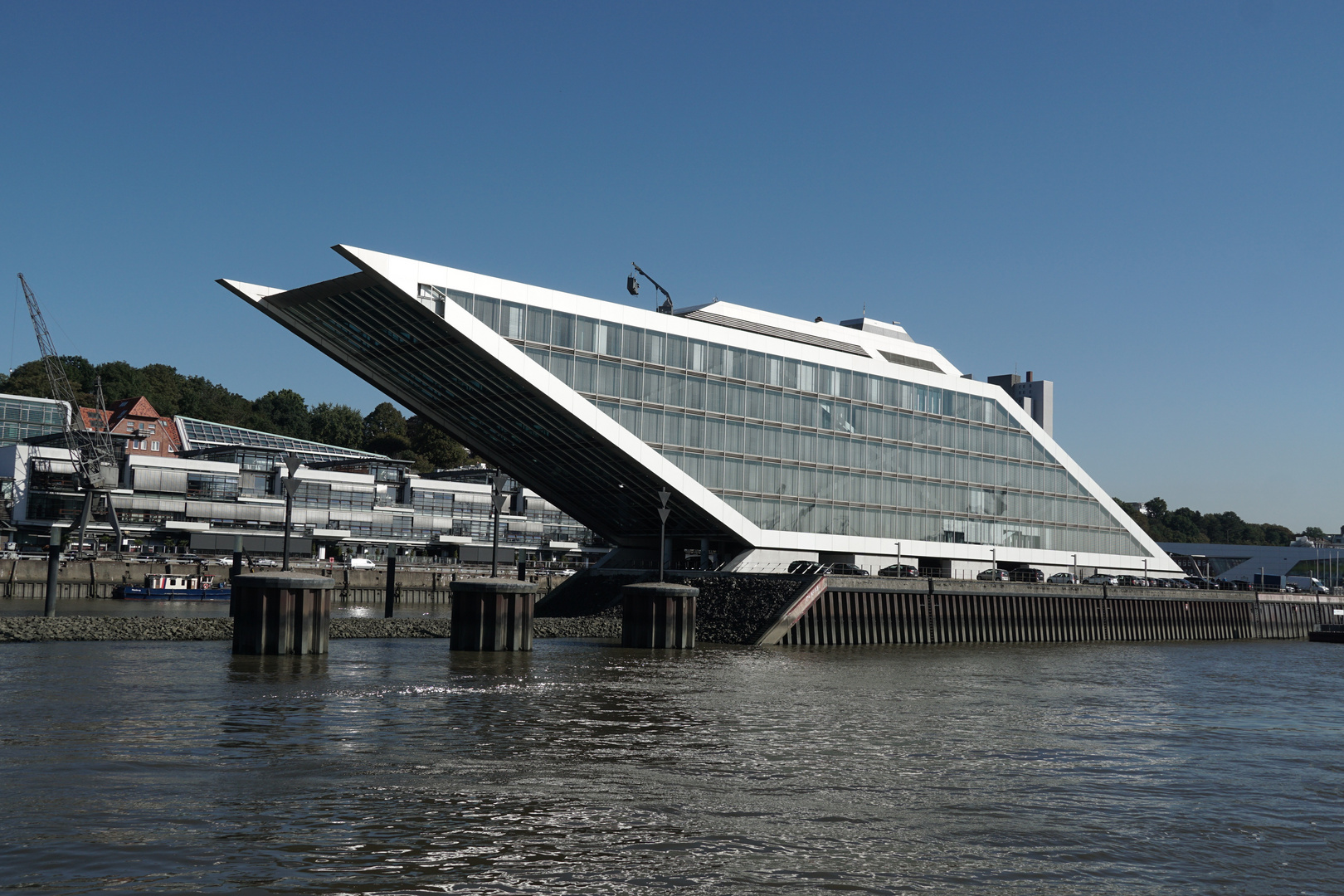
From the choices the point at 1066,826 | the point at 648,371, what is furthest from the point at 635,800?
the point at 648,371

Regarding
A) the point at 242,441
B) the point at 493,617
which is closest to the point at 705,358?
the point at 493,617

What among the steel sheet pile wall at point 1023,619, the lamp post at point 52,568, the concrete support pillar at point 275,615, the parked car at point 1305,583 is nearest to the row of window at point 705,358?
the steel sheet pile wall at point 1023,619

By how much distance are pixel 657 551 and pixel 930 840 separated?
6201 cm

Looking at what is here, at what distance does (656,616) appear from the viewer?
5381 cm

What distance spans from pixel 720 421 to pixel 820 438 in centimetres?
938

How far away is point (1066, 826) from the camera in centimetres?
1806

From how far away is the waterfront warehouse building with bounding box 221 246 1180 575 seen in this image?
200ft

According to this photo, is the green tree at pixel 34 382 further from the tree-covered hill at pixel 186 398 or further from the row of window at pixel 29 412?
the row of window at pixel 29 412

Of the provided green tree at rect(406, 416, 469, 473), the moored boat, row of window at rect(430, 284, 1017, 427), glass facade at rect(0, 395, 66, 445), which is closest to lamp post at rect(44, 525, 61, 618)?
row of window at rect(430, 284, 1017, 427)

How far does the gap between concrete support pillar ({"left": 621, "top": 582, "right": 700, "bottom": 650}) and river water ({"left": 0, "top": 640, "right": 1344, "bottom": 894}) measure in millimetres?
14038

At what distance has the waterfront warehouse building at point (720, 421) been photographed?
6103cm

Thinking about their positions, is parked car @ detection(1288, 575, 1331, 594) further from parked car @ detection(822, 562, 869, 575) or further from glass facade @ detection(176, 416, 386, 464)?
glass facade @ detection(176, 416, 386, 464)

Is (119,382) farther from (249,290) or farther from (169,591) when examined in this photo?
(249,290)

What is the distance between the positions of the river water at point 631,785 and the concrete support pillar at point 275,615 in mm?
1964
